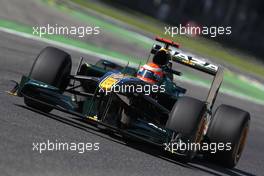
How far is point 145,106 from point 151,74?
699mm

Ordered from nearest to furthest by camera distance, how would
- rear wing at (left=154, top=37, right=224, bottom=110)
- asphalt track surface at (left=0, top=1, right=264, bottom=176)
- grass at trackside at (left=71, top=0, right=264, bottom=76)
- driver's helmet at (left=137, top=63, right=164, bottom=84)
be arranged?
asphalt track surface at (left=0, top=1, right=264, bottom=176)
driver's helmet at (left=137, top=63, right=164, bottom=84)
rear wing at (left=154, top=37, right=224, bottom=110)
grass at trackside at (left=71, top=0, right=264, bottom=76)

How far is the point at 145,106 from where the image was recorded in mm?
9312

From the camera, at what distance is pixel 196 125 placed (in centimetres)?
862

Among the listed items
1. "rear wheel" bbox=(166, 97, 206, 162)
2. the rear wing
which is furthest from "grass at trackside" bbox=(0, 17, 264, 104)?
"rear wheel" bbox=(166, 97, 206, 162)

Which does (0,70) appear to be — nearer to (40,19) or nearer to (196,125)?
(196,125)

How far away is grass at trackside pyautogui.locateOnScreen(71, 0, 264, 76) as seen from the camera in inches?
909

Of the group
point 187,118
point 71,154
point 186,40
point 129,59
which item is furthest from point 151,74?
point 186,40

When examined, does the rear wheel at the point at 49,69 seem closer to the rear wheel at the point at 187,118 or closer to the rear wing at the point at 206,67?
the rear wing at the point at 206,67

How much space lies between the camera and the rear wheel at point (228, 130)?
934 cm

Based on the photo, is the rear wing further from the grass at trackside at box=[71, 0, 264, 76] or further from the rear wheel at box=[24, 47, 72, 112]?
the grass at trackside at box=[71, 0, 264, 76]

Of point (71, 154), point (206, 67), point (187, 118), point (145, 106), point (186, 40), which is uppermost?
point (206, 67)

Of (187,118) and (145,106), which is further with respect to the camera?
(145,106)

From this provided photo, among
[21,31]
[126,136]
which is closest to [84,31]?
[21,31]

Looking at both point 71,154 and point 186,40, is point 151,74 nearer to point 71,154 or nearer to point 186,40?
point 71,154
